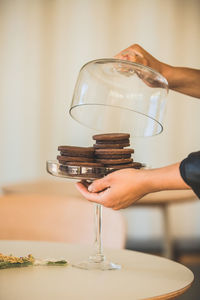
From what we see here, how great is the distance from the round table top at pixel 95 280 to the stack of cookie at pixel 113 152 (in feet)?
0.75

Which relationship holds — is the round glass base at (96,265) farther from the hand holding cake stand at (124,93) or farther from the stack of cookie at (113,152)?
the hand holding cake stand at (124,93)

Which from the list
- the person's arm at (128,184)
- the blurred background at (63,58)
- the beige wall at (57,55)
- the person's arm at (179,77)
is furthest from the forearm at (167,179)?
the beige wall at (57,55)

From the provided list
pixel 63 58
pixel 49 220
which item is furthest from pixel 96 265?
pixel 63 58

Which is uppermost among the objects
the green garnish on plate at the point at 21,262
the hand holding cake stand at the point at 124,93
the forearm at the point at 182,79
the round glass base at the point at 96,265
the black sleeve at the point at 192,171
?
the forearm at the point at 182,79

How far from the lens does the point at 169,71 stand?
1.52 metres

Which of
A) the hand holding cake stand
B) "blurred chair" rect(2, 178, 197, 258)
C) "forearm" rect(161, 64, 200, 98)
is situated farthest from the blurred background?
the hand holding cake stand

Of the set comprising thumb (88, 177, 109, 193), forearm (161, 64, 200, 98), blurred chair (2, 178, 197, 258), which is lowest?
blurred chair (2, 178, 197, 258)

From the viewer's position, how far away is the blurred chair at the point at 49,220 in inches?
65.3

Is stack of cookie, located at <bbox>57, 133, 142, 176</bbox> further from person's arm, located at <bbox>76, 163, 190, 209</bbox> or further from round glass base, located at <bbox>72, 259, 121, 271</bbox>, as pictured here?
round glass base, located at <bbox>72, 259, 121, 271</bbox>

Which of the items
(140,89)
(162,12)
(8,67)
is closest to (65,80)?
(8,67)

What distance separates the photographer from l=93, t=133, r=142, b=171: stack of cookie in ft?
3.54

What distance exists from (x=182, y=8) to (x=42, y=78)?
136cm

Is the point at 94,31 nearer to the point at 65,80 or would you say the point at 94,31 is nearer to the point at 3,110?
the point at 65,80

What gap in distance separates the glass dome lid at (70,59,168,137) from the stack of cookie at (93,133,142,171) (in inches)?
2.7
